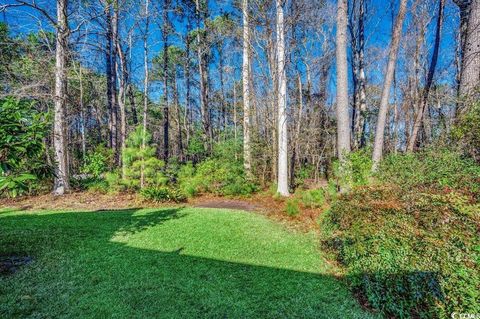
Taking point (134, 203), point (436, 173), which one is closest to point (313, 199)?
point (436, 173)

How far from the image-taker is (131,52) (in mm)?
10828

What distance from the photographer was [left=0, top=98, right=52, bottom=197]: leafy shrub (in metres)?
2.28

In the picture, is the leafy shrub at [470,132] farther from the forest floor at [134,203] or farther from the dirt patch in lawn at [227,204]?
the dirt patch in lawn at [227,204]

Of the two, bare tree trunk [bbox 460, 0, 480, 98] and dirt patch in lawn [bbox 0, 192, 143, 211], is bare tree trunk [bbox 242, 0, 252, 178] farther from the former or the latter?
bare tree trunk [bbox 460, 0, 480, 98]

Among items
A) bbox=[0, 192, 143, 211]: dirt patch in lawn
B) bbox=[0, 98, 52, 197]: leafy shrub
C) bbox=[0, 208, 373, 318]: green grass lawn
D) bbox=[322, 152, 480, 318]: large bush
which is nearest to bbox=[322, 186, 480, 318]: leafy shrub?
bbox=[322, 152, 480, 318]: large bush

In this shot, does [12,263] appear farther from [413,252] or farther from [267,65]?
[267,65]

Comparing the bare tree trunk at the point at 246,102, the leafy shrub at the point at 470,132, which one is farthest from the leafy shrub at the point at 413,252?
the bare tree trunk at the point at 246,102

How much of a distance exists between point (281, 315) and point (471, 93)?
7.03m

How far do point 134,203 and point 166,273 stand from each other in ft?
15.9

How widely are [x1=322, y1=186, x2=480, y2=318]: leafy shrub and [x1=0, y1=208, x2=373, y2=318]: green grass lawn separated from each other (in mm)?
355

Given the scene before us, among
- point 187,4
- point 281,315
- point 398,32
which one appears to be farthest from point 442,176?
point 187,4

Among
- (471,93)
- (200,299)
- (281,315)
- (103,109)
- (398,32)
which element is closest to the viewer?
(281,315)

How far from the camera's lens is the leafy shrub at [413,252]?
7.54 feet

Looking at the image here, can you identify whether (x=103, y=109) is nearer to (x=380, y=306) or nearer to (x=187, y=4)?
(x=187, y=4)
